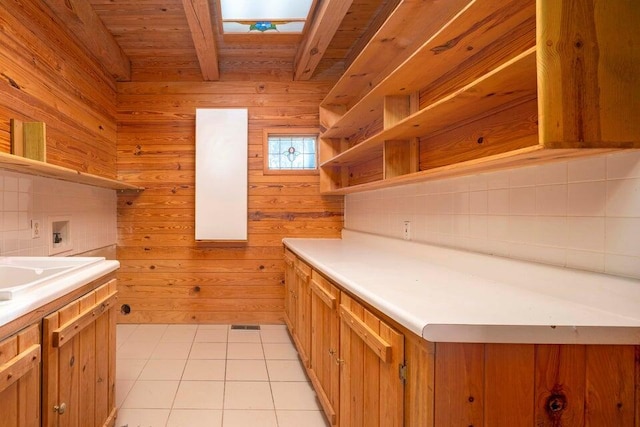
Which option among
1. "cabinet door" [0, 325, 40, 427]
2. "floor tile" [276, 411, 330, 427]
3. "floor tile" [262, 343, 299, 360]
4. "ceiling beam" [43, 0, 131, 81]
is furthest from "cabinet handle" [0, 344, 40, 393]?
"ceiling beam" [43, 0, 131, 81]

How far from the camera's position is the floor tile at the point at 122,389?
203cm

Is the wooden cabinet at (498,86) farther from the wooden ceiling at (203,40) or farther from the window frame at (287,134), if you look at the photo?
the window frame at (287,134)

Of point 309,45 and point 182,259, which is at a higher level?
point 309,45

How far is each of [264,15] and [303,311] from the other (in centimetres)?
236

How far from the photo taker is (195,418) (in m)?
1.88

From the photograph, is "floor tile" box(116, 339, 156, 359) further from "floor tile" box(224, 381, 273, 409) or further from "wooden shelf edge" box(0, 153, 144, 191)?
"wooden shelf edge" box(0, 153, 144, 191)

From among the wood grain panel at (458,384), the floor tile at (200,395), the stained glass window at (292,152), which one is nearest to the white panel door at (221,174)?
the stained glass window at (292,152)

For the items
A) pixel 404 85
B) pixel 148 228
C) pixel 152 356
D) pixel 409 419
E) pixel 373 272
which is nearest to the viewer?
pixel 409 419

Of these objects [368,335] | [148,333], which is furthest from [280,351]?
[368,335]

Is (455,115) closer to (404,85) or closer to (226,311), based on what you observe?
(404,85)

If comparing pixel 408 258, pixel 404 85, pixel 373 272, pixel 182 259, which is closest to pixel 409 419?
pixel 373 272

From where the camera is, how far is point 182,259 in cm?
337

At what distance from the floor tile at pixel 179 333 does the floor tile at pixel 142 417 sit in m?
1.03

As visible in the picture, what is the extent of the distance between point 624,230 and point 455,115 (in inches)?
32.7
